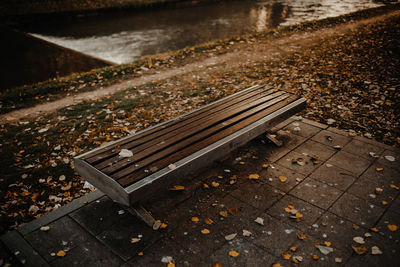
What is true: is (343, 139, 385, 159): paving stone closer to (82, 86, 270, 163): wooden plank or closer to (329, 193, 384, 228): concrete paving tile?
(329, 193, 384, 228): concrete paving tile

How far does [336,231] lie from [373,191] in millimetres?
792

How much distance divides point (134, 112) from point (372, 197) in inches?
148

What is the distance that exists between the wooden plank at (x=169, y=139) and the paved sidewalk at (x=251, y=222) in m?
0.60

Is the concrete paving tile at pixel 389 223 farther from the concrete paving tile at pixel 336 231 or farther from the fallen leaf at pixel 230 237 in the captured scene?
the fallen leaf at pixel 230 237

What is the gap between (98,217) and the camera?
2.98m

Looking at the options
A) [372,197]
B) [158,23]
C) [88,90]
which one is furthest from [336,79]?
[158,23]

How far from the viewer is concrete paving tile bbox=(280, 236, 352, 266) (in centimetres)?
243

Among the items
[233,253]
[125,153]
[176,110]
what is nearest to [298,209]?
[233,253]

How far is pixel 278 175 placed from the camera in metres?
3.49

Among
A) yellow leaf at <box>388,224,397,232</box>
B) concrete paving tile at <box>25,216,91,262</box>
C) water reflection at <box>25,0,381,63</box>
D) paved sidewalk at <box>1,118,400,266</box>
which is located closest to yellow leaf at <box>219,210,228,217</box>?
paved sidewalk at <box>1,118,400,266</box>

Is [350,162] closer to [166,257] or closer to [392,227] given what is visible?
[392,227]

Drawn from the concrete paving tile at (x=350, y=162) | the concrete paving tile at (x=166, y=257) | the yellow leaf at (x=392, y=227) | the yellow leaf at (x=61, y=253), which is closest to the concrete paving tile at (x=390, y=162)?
the concrete paving tile at (x=350, y=162)

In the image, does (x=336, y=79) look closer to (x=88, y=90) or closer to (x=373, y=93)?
Answer: (x=373, y=93)

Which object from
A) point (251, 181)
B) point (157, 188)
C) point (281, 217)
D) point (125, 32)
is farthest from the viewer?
point (125, 32)
